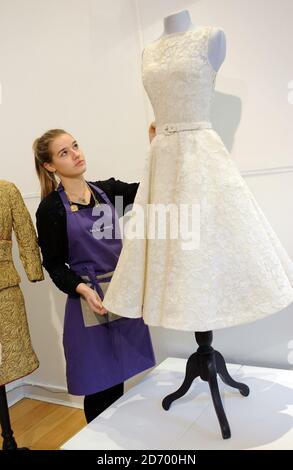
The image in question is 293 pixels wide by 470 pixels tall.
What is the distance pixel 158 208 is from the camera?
1.25 m

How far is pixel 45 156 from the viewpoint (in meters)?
1.59

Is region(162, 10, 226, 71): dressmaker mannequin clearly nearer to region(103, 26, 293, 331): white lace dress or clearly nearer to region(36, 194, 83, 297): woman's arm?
region(103, 26, 293, 331): white lace dress

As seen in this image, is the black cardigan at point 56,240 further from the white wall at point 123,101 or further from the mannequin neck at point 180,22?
the mannequin neck at point 180,22

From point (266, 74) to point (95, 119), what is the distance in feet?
2.69

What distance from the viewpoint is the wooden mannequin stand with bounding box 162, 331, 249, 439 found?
125 cm

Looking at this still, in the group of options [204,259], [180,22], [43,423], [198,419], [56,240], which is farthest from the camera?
[43,423]

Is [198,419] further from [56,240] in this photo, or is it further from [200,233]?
[56,240]

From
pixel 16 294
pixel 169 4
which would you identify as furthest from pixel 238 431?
pixel 169 4

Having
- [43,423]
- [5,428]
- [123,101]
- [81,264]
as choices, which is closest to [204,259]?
[81,264]

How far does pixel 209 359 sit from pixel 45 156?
96cm

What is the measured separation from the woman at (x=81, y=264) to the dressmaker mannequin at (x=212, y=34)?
22.4 inches

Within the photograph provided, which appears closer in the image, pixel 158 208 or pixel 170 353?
pixel 158 208

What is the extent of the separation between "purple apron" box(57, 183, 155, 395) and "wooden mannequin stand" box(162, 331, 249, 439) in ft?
0.78

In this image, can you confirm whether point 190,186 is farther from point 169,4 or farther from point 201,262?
point 169,4
